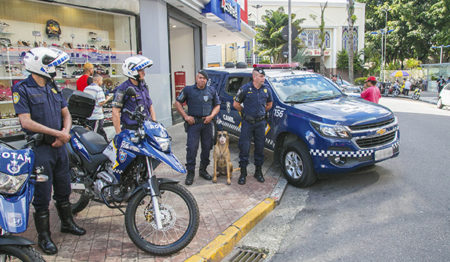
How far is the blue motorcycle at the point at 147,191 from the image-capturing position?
349 centimetres

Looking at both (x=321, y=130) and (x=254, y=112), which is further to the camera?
(x=254, y=112)

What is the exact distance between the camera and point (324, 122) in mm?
5426

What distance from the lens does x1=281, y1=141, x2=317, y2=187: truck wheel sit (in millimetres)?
5624

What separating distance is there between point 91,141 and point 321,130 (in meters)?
3.36

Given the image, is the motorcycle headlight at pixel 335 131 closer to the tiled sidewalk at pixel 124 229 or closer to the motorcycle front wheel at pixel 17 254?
the tiled sidewalk at pixel 124 229

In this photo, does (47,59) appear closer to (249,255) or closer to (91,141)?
(91,141)

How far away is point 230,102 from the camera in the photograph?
792 centimetres

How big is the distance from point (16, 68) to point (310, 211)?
257 inches

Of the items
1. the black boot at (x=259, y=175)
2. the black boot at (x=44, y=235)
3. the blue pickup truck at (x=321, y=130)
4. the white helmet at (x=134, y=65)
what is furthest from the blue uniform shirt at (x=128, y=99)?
the blue pickup truck at (x=321, y=130)

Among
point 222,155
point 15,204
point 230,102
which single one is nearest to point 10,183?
point 15,204

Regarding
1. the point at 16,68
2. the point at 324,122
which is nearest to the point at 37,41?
the point at 16,68

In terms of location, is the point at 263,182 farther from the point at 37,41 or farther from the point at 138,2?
the point at 138,2

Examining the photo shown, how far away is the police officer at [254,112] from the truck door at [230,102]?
5.54ft

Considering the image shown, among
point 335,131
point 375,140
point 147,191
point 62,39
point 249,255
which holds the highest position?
point 62,39
